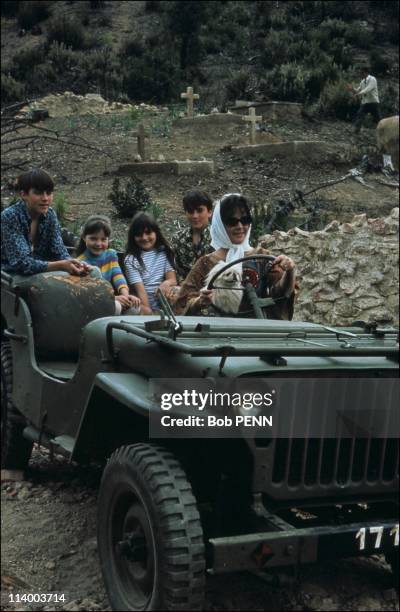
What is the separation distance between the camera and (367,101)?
20.4 metres

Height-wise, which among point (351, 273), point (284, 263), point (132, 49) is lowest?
point (351, 273)

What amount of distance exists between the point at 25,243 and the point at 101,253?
27.6 inches

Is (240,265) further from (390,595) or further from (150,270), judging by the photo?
(390,595)

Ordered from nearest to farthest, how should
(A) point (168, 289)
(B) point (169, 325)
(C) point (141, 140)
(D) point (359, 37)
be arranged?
(B) point (169, 325), (A) point (168, 289), (C) point (141, 140), (D) point (359, 37)

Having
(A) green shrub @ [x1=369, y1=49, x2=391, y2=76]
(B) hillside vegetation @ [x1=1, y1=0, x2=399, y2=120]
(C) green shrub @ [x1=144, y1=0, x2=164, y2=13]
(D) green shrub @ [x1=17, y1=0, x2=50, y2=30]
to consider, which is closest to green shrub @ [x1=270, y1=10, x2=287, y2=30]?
(B) hillside vegetation @ [x1=1, y1=0, x2=399, y2=120]

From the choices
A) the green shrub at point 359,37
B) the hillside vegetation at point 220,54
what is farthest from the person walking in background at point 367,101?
the green shrub at point 359,37

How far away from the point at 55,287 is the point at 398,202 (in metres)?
11.3

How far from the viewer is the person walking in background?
2024 centimetres

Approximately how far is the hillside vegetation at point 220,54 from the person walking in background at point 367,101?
0.42 m

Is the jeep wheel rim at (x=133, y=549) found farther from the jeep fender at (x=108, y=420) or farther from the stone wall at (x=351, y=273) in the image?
the stone wall at (x=351, y=273)

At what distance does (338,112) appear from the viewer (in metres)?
21.4

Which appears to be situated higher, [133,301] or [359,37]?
[359,37]

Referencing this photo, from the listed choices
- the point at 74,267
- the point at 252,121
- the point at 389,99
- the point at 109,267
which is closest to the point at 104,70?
the point at 389,99

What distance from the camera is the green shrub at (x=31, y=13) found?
29303 millimetres
